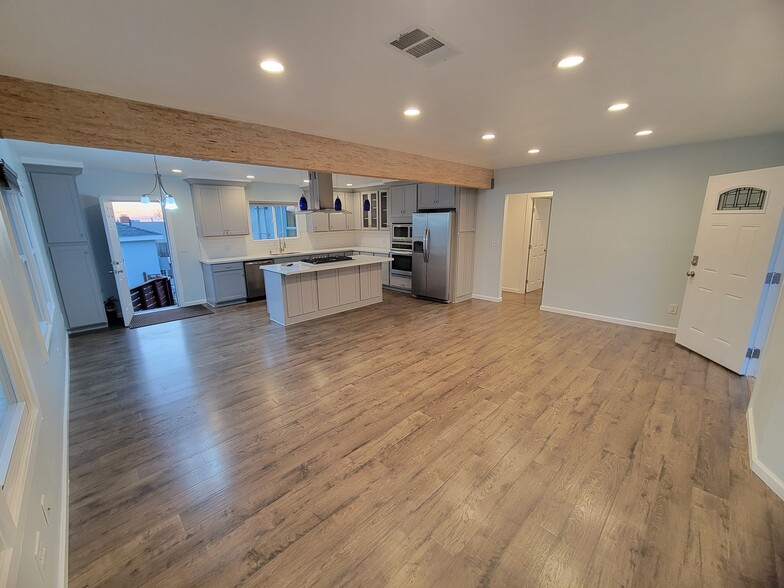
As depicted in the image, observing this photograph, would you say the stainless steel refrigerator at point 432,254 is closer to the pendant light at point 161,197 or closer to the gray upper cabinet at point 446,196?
the gray upper cabinet at point 446,196

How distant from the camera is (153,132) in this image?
2389 mm

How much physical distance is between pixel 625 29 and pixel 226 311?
6441mm

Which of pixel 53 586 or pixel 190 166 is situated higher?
pixel 190 166

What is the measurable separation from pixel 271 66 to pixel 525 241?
250 inches

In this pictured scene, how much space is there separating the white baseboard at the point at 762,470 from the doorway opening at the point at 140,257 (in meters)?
7.52

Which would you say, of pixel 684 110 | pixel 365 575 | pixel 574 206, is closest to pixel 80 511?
pixel 365 575

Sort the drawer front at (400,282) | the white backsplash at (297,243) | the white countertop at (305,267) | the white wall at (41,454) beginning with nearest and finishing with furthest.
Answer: the white wall at (41,454), the white countertop at (305,267), the white backsplash at (297,243), the drawer front at (400,282)

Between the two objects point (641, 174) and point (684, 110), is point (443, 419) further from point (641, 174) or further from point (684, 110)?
point (641, 174)

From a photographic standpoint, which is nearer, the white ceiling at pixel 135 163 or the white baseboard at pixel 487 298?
the white ceiling at pixel 135 163

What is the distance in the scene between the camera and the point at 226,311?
593cm

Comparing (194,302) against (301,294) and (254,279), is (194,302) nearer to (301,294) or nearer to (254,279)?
(254,279)

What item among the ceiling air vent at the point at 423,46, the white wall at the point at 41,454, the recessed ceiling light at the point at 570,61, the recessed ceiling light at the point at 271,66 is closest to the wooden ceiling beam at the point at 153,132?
the white wall at the point at 41,454

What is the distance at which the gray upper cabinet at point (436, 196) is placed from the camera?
235 inches

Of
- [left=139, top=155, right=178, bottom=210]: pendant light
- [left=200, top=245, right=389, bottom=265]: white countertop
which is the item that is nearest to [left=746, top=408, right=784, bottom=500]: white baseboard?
[left=200, top=245, right=389, bottom=265]: white countertop
